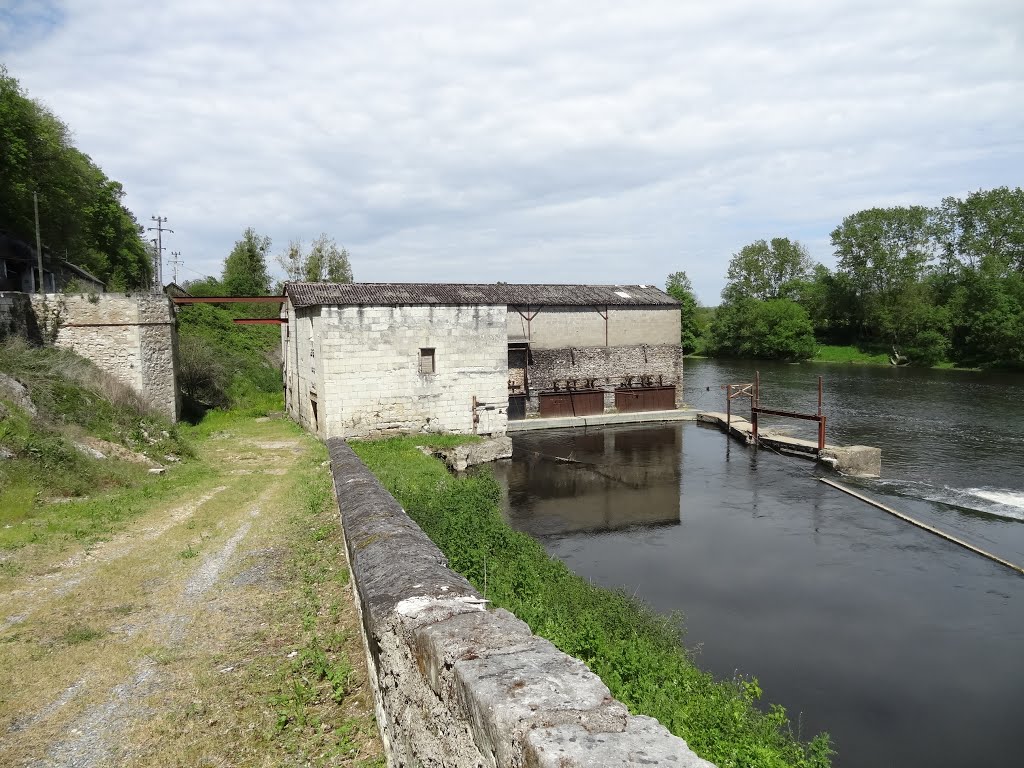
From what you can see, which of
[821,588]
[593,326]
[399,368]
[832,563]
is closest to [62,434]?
[399,368]

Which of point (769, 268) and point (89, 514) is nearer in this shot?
point (89, 514)

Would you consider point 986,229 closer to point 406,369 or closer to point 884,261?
point 884,261

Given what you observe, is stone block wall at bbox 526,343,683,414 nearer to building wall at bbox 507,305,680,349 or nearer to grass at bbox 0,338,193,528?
building wall at bbox 507,305,680,349

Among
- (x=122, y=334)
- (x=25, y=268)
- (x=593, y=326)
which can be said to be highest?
→ (x=25, y=268)

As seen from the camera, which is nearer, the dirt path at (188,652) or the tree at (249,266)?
the dirt path at (188,652)

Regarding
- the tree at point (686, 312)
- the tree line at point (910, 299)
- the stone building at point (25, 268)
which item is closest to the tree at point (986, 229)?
→ the tree line at point (910, 299)

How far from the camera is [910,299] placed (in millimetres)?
48938

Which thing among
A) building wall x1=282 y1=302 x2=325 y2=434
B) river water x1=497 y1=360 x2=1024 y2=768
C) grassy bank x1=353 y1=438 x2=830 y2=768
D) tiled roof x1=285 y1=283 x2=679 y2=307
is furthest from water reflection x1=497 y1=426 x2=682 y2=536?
building wall x1=282 y1=302 x2=325 y2=434

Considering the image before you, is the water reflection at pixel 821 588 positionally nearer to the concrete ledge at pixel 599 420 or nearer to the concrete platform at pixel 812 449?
the concrete platform at pixel 812 449

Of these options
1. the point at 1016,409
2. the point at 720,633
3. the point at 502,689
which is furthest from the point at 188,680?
the point at 1016,409

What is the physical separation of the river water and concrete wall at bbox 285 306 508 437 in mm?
2399

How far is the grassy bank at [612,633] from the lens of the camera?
4898mm

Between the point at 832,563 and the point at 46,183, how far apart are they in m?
29.0

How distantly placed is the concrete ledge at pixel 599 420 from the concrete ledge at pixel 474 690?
816 inches
